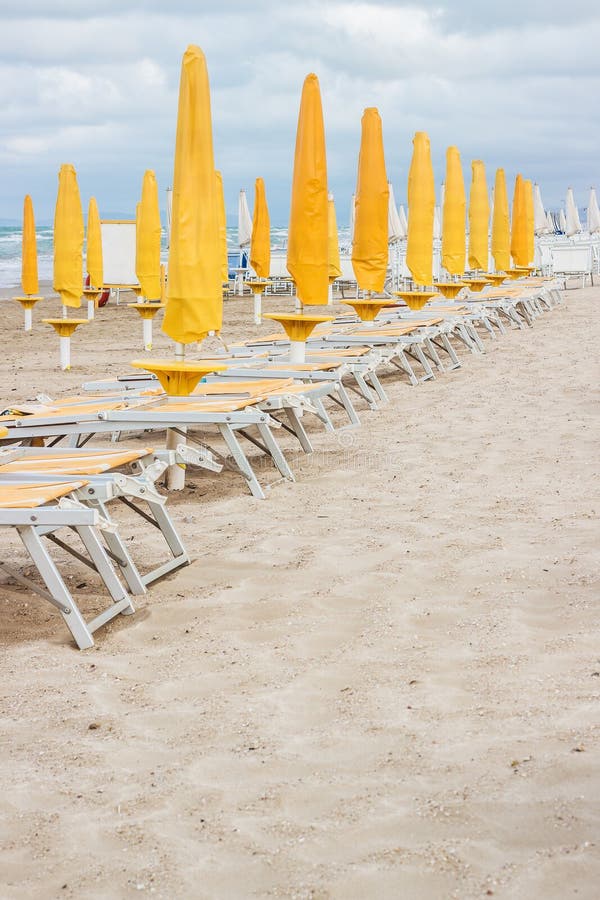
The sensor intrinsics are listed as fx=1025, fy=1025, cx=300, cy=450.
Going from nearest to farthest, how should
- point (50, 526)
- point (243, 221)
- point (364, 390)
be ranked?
point (50, 526)
point (364, 390)
point (243, 221)

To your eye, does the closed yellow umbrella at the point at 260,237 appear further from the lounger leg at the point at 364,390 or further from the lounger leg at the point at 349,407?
the lounger leg at the point at 349,407

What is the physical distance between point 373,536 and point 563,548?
76 centimetres

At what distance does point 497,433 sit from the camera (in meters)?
6.30

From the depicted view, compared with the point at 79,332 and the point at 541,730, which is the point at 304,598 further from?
the point at 79,332

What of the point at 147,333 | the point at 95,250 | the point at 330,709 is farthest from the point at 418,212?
the point at 330,709

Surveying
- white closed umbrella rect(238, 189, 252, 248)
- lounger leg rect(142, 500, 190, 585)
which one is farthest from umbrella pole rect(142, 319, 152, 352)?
white closed umbrella rect(238, 189, 252, 248)

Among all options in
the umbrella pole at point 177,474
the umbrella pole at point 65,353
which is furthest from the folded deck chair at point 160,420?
the umbrella pole at point 65,353

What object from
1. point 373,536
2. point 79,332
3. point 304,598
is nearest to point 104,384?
point 373,536

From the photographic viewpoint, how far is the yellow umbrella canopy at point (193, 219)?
4805 millimetres

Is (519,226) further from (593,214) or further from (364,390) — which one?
(593,214)

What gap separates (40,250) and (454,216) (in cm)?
4025

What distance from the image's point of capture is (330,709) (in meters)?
2.62

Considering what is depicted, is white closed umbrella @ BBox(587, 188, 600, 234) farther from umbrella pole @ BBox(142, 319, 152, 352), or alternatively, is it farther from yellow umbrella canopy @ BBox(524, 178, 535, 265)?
umbrella pole @ BBox(142, 319, 152, 352)

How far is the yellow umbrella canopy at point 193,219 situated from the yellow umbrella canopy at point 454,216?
7.51 meters
